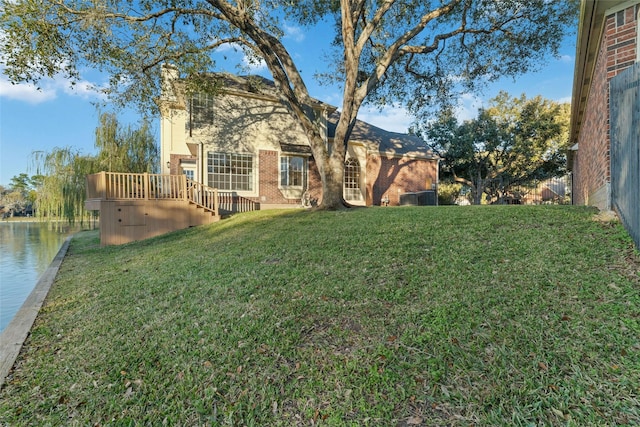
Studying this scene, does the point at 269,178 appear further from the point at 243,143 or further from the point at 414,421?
the point at 414,421

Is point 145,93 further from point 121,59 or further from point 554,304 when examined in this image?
point 554,304

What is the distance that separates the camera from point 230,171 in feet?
45.4

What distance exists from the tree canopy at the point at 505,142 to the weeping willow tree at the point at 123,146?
1887 cm

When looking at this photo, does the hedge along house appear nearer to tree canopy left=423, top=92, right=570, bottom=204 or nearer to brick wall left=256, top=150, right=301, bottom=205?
brick wall left=256, top=150, right=301, bottom=205

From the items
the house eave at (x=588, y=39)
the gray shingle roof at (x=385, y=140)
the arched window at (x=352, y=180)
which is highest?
the gray shingle roof at (x=385, y=140)

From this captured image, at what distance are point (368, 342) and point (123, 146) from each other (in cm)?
1972

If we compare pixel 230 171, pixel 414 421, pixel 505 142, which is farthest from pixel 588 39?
pixel 505 142

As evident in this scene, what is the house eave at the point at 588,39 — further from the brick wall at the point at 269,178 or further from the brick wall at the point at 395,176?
the brick wall at the point at 269,178

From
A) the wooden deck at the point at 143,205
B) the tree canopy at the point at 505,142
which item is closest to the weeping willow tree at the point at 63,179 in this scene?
the wooden deck at the point at 143,205

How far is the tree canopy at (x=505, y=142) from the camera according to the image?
21.2 meters

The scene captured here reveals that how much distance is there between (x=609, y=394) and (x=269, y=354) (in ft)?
7.45

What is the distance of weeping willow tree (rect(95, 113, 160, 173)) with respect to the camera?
1742 cm

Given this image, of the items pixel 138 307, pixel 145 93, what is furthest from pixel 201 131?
pixel 138 307

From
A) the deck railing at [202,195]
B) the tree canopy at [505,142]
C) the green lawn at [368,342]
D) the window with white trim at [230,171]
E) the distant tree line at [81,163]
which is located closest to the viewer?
the green lawn at [368,342]
